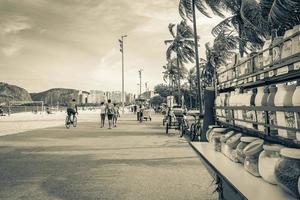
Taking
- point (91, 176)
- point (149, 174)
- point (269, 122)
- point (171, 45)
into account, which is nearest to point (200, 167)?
point (149, 174)

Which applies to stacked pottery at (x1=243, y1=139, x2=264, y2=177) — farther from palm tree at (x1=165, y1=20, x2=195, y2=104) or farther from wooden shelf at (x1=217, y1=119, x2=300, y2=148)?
palm tree at (x1=165, y1=20, x2=195, y2=104)

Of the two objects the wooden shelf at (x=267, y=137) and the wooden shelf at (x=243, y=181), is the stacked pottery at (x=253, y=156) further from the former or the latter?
the wooden shelf at (x=267, y=137)

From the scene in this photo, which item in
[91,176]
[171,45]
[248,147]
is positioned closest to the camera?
[248,147]

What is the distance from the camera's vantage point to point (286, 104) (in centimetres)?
263

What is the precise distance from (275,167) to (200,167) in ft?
21.2

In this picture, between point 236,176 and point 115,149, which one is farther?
point 115,149

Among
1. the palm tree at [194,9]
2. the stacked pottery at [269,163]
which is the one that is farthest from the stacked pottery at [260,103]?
the palm tree at [194,9]

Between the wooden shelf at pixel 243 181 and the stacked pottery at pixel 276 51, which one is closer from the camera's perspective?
the wooden shelf at pixel 243 181

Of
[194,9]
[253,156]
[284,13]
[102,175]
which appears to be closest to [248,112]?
[253,156]


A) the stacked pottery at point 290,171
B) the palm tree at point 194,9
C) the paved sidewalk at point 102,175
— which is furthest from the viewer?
the palm tree at point 194,9

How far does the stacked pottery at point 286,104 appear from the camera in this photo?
103 inches

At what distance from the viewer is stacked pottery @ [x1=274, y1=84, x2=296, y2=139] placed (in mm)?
2605

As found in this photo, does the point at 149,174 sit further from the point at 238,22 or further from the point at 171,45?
the point at 171,45

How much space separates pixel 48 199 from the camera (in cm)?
561
